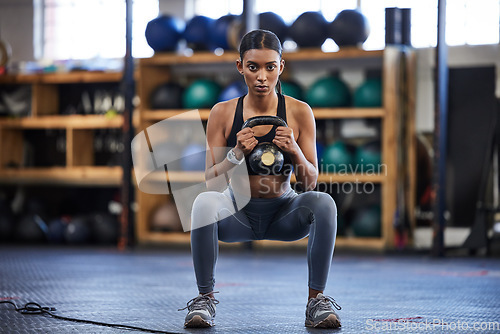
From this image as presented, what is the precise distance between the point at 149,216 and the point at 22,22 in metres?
3.02

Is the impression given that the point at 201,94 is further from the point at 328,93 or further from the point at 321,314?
the point at 321,314

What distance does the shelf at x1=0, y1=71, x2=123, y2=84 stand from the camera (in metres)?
7.50

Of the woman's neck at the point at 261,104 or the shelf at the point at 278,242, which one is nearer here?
the woman's neck at the point at 261,104

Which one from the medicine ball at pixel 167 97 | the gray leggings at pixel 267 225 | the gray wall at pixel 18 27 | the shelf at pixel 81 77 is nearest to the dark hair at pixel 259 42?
the gray leggings at pixel 267 225

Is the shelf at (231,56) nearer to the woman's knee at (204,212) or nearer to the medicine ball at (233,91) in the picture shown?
the medicine ball at (233,91)

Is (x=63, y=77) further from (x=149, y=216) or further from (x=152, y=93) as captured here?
Answer: (x=149, y=216)

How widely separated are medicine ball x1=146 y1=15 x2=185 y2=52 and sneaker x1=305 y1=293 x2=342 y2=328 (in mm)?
4810

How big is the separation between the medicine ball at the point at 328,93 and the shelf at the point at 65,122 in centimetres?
192

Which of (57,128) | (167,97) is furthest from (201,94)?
(57,128)

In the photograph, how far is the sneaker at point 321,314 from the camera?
8.31 feet

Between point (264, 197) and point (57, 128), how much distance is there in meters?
5.67

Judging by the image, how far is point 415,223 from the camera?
22.1 ft

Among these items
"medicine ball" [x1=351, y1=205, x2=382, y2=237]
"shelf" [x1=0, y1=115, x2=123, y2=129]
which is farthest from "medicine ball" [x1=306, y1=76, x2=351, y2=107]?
"shelf" [x1=0, y1=115, x2=123, y2=129]

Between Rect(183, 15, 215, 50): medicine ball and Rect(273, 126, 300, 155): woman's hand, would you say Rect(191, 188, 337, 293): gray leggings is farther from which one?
Rect(183, 15, 215, 50): medicine ball
